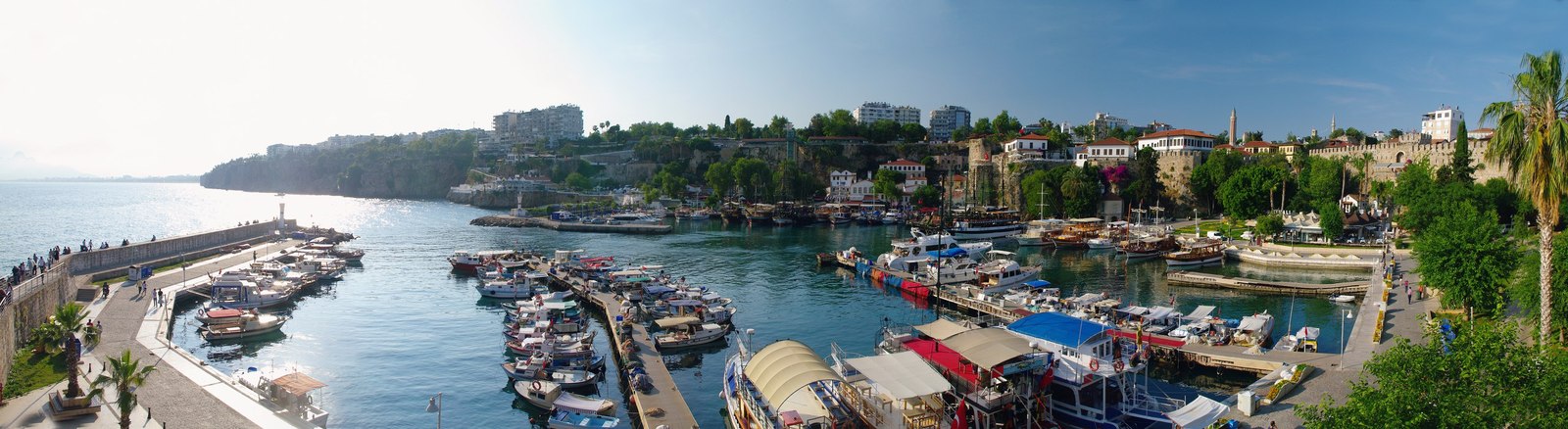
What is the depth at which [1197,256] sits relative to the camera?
49125 millimetres

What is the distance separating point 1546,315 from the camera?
1578cm

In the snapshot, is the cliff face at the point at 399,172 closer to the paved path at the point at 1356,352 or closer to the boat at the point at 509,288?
the boat at the point at 509,288

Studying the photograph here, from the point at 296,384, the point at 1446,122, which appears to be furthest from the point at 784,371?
the point at 1446,122

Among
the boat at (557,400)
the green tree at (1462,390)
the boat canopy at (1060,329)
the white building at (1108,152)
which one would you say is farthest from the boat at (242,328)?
the white building at (1108,152)

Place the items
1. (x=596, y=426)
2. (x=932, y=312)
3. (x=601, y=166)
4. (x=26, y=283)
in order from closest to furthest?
(x=596, y=426)
(x=26, y=283)
(x=932, y=312)
(x=601, y=166)

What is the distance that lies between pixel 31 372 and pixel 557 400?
43.2 ft

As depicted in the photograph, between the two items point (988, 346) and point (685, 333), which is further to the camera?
point (685, 333)

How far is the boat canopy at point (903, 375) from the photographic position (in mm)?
15961

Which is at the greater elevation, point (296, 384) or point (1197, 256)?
point (1197, 256)

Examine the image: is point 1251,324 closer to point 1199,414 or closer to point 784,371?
point 1199,414

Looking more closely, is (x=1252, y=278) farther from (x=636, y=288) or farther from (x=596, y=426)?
(x=596, y=426)

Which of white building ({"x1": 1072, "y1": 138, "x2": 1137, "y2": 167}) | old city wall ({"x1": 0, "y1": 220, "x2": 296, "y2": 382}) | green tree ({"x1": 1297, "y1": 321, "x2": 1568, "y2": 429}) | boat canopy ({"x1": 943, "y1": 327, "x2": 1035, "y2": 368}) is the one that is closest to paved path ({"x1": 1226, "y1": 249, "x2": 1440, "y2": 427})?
green tree ({"x1": 1297, "y1": 321, "x2": 1568, "y2": 429})

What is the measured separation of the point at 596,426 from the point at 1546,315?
20574 millimetres

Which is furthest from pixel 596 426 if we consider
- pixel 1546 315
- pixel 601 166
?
pixel 601 166
